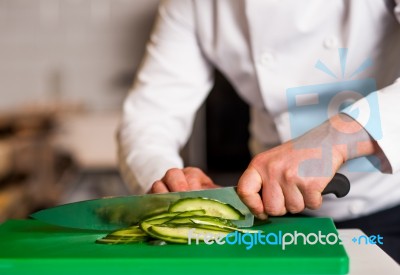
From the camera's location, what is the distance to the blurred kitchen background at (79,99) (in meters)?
2.52

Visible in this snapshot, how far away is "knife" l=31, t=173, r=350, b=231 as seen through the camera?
29.6 inches

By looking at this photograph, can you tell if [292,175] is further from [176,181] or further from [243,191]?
[176,181]

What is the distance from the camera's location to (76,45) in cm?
352

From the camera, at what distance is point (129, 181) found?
3.41 feet

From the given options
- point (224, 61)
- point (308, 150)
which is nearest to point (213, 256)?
point (308, 150)

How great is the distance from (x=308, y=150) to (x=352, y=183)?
267mm

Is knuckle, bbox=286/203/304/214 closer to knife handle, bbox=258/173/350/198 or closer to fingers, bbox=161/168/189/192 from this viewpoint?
knife handle, bbox=258/173/350/198

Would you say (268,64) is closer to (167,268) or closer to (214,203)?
(214,203)

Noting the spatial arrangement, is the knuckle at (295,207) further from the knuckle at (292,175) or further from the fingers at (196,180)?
the fingers at (196,180)

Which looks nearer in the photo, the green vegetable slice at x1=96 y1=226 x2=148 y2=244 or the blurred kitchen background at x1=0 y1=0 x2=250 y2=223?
the green vegetable slice at x1=96 y1=226 x2=148 y2=244

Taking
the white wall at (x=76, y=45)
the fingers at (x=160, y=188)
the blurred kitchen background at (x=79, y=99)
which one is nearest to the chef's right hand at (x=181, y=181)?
the fingers at (x=160, y=188)

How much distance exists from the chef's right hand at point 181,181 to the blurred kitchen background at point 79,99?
4.46 feet

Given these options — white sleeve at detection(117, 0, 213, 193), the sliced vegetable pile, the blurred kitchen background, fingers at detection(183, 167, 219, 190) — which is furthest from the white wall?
the sliced vegetable pile

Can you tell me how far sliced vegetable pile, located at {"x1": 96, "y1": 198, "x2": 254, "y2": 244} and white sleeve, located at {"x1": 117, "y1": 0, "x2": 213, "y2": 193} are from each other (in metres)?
0.29
